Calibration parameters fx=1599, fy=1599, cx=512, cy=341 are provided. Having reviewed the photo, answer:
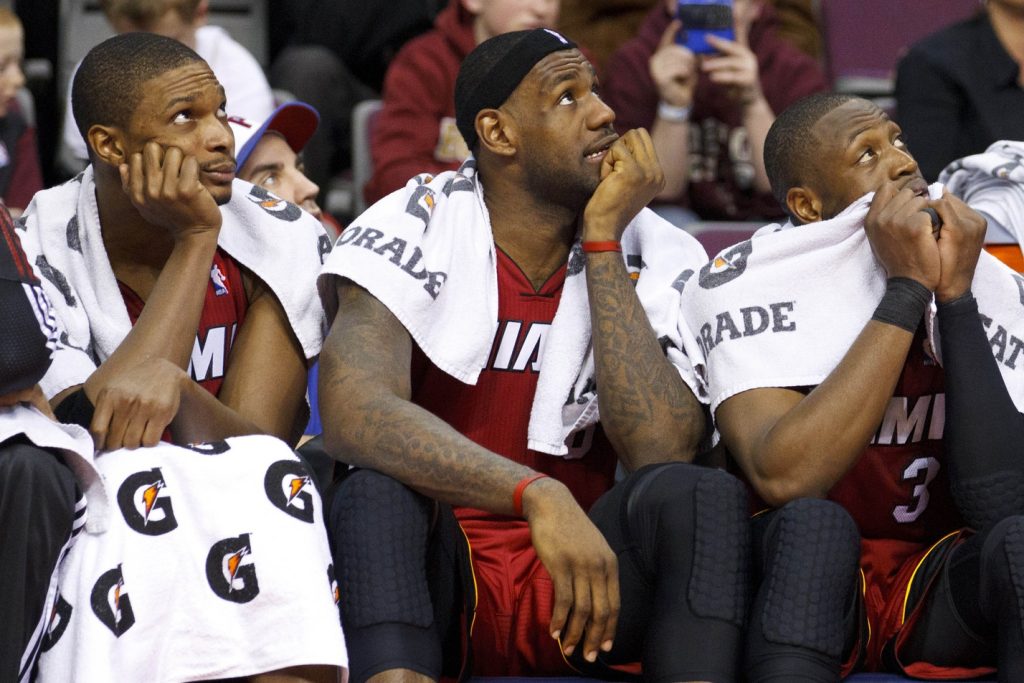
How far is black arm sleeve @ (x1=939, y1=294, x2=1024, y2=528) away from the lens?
254 cm

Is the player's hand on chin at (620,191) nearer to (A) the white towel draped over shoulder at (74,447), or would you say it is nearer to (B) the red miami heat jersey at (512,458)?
(B) the red miami heat jersey at (512,458)

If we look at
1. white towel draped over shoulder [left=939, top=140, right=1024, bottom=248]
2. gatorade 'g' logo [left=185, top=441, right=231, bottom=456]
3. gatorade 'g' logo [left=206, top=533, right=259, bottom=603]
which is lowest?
gatorade 'g' logo [left=206, top=533, right=259, bottom=603]

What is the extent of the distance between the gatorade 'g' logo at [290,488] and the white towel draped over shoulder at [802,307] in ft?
2.43

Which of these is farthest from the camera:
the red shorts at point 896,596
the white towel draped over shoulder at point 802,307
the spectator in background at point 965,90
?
the spectator in background at point 965,90

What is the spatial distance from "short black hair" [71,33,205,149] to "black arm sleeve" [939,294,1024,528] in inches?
57.6

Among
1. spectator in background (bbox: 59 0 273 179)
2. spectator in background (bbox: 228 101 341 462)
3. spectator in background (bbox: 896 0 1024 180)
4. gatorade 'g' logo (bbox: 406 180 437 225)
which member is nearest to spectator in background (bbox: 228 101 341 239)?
spectator in background (bbox: 228 101 341 462)

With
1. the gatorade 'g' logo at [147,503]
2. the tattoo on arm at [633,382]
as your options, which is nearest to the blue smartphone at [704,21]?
the tattoo on arm at [633,382]

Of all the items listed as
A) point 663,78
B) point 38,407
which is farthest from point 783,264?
point 663,78

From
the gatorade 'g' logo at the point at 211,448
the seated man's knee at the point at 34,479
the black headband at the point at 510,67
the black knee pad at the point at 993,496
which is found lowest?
the black knee pad at the point at 993,496

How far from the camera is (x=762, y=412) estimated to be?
262 cm

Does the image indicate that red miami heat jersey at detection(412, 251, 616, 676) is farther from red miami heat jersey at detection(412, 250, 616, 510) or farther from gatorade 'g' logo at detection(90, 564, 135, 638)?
gatorade 'g' logo at detection(90, 564, 135, 638)

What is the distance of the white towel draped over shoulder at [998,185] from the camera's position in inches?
128

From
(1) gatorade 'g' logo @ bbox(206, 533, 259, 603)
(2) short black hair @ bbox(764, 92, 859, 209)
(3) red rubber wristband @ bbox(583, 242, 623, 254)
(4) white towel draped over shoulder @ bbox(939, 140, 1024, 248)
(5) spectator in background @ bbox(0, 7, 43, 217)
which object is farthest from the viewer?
(5) spectator in background @ bbox(0, 7, 43, 217)

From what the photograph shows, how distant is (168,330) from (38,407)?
0.39 m
